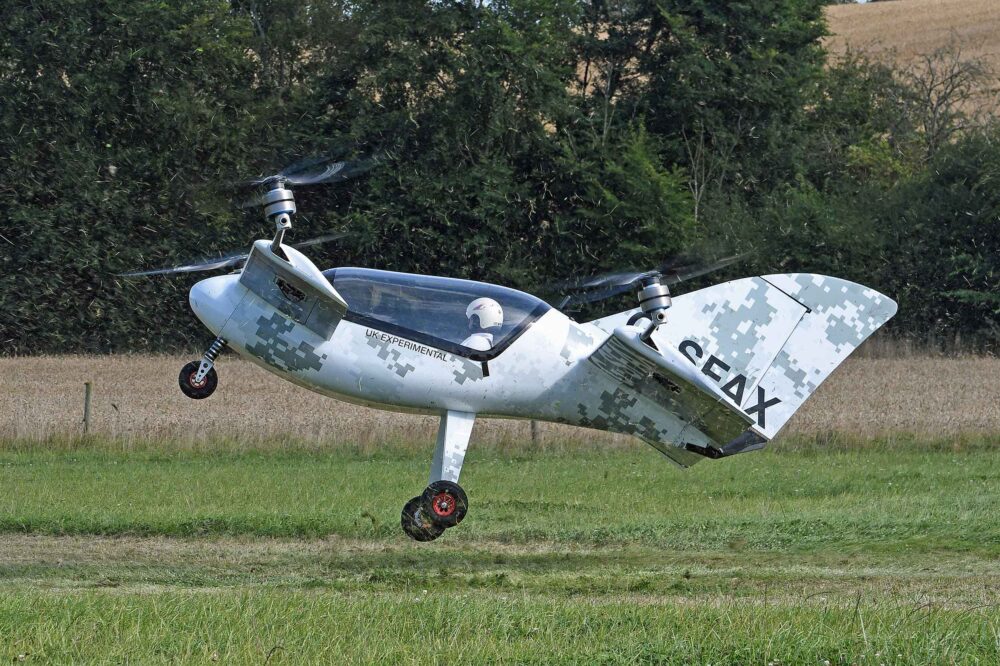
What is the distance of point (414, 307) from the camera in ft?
43.5

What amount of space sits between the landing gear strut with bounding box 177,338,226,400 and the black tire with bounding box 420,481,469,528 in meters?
2.29

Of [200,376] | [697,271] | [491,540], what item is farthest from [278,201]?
[491,540]

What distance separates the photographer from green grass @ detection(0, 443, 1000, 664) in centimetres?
907

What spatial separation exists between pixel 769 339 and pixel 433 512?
3.95 metres

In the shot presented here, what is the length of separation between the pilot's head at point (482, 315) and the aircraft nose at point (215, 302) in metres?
2.24

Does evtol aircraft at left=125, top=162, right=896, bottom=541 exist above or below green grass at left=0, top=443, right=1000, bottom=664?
above

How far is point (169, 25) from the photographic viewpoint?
43250mm

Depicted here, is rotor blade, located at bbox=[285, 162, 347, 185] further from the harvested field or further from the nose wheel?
the harvested field

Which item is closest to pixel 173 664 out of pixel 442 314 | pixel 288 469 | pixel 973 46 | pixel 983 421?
pixel 442 314

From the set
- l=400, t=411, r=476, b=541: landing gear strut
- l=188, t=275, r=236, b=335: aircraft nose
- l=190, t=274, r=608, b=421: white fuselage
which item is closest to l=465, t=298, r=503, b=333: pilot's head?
l=190, t=274, r=608, b=421: white fuselage

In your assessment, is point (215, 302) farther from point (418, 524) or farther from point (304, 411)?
point (304, 411)

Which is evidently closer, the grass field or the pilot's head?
the grass field

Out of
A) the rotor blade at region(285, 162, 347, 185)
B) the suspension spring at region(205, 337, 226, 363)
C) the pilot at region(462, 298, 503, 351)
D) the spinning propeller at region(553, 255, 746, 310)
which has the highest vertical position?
the rotor blade at region(285, 162, 347, 185)

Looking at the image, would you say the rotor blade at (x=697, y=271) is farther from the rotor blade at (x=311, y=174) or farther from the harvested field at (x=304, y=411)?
the harvested field at (x=304, y=411)
